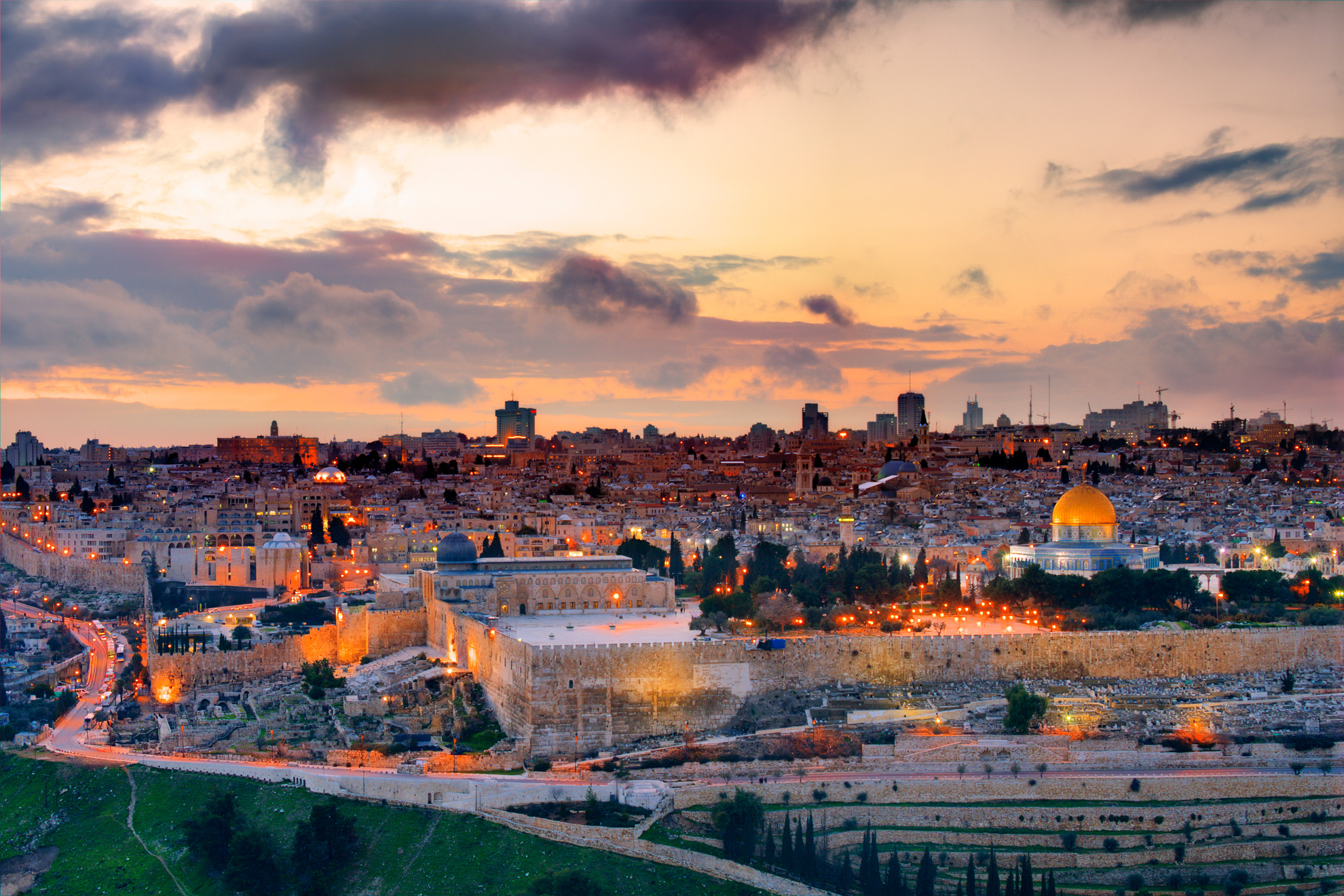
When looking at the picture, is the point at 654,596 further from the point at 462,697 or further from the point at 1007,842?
the point at 1007,842

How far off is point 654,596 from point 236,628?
787 cm

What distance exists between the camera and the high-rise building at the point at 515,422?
117 metres

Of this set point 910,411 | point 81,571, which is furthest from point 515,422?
point 81,571

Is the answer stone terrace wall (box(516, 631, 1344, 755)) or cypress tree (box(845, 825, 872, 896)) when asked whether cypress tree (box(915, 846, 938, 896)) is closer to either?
cypress tree (box(845, 825, 872, 896))

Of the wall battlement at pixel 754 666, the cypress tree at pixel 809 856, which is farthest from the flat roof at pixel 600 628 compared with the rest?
the cypress tree at pixel 809 856

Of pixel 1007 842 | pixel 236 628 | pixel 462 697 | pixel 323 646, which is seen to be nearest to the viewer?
pixel 1007 842

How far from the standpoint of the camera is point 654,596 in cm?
2478

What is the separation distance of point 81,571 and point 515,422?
81.7 metres

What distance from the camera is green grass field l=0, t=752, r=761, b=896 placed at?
1582cm

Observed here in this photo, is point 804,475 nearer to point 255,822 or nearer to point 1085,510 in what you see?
point 1085,510

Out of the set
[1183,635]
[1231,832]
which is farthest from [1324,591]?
[1231,832]

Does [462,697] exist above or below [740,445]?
below

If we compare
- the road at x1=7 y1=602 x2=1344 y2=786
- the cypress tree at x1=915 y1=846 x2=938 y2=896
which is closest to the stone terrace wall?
the road at x1=7 y1=602 x2=1344 y2=786

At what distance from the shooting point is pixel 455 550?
81.4 feet
